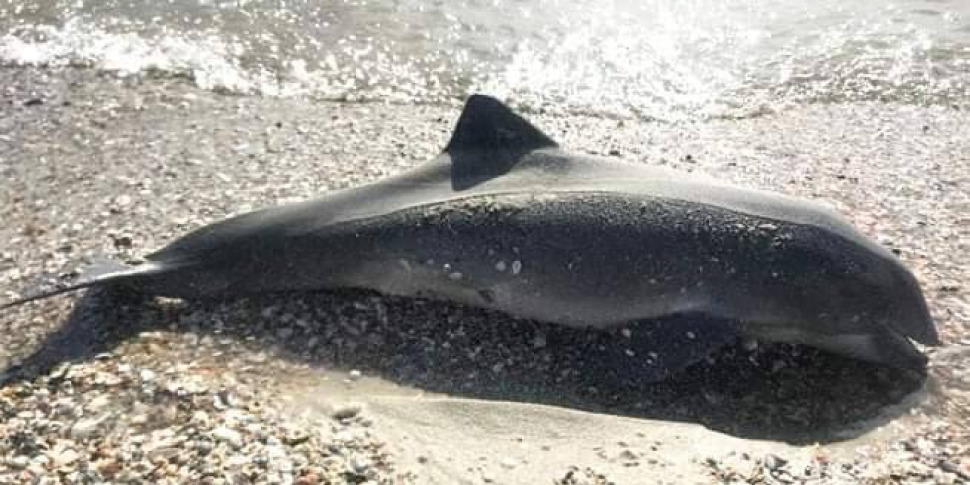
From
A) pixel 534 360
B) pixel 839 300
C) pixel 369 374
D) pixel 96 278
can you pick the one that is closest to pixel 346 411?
pixel 369 374

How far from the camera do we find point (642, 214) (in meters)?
4.89

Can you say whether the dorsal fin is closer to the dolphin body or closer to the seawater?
the dolphin body

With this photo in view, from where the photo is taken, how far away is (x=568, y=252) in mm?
4938

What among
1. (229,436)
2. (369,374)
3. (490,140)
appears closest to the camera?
(229,436)

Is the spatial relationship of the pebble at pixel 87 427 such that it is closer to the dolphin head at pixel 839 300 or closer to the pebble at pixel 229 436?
the pebble at pixel 229 436

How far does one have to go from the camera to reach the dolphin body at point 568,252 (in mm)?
4809

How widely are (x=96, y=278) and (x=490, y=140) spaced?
2.14m

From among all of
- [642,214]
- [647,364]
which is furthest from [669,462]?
[642,214]

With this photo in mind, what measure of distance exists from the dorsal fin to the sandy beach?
78 cm

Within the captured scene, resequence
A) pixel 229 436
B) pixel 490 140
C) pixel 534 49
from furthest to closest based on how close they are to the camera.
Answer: pixel 534 49, pixel 490 140, pixel 229 436

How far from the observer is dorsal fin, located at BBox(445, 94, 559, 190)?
→ 5309mm

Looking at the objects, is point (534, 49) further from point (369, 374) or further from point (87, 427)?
point (87, 427)

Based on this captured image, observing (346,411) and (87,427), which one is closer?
(87,427)

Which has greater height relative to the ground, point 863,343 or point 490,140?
point 490,140
